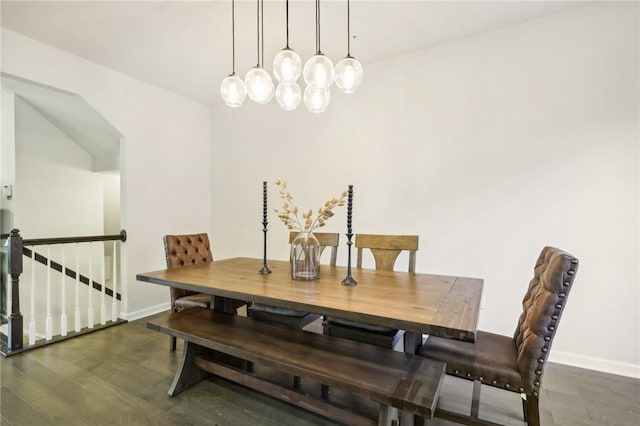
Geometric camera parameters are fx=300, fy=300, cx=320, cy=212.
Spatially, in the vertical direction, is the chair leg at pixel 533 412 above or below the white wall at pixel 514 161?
below

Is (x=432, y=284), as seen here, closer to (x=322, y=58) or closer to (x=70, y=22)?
(x=322, y=58)

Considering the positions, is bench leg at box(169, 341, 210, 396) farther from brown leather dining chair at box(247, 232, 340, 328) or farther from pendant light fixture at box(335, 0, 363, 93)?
pendant light fixture at box(335, 0, 363, 93)

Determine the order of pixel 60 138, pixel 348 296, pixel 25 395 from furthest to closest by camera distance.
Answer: pixel 60 138 → pixel 25 395 → pixel 348 296

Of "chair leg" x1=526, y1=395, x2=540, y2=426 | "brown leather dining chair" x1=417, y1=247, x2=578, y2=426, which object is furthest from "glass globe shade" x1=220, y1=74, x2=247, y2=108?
"chair leg" x1=526, y1=395, x2=540, y2=426

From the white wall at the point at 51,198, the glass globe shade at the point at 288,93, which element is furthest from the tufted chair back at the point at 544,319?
the white wall at the point at 51,198

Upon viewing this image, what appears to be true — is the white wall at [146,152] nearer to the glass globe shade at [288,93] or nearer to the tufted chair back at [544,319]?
the glass globe shade at [288,93]

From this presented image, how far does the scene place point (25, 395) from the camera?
197 cm

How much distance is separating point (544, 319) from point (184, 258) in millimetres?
2681

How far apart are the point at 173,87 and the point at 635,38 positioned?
4475 millimetres

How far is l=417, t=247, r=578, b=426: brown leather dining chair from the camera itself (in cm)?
133

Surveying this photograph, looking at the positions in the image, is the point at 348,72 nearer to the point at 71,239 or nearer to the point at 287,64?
the point at 287,64

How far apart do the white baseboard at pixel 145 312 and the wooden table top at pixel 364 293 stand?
5.84ft

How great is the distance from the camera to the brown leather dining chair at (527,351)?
1327 millimetres

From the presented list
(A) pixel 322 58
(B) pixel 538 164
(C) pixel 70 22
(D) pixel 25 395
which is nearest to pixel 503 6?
(B) pixel 538 164
